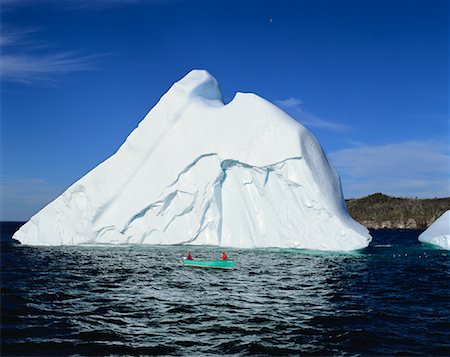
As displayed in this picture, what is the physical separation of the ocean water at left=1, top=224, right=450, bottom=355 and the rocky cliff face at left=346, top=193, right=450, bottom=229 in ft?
312

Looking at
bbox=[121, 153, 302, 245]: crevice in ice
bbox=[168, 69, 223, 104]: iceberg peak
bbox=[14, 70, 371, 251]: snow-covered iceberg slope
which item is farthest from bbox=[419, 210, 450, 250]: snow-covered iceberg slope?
bbox=[168, 69, 223, 104]: iceberg peak

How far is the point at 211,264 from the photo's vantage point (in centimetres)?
2448

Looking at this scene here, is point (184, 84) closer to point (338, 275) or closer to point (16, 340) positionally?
point (338, 275)

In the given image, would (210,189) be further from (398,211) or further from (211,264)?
(398,211)

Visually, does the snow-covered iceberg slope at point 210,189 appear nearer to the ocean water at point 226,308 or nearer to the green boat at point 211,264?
the ocean water at point 226,308

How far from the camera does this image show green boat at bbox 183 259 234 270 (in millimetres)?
23656

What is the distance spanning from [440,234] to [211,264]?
89.1 feet

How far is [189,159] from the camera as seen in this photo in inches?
1417

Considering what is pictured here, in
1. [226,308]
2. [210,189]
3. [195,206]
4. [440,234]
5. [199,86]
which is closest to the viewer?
[226,308]

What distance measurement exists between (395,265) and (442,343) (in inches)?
646

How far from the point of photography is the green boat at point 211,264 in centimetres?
2366

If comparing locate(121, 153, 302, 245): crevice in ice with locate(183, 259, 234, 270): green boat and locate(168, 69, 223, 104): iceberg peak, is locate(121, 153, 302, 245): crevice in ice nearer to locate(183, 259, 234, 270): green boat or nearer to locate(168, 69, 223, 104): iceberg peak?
locate(168, 69, 223, 104): iceberg peak

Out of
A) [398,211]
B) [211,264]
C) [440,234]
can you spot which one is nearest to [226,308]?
[211,264]

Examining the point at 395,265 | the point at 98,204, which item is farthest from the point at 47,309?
the point at 98,204
